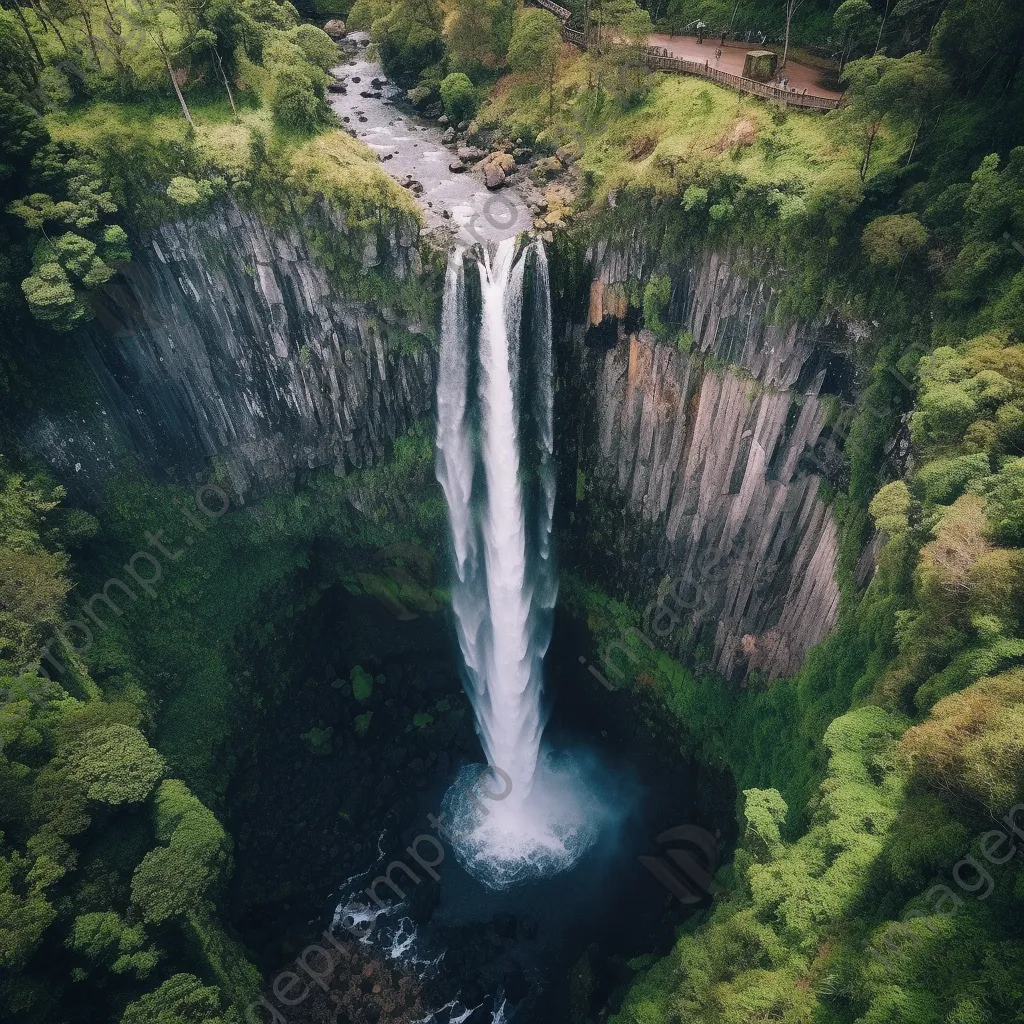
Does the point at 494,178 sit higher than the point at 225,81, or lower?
lower

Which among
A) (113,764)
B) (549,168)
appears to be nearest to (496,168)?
(549,168)

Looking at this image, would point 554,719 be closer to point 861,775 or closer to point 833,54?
point 861,775

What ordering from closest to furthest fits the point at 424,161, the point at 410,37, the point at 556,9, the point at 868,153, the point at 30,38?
the point at 868,153 → the point at 30,38 → the point at 424,161 → the point at 556,9 → the point at 410,37

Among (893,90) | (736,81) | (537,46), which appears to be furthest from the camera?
(537,46)

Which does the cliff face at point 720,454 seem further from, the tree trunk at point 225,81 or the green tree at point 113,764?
the green tree at point 113,764

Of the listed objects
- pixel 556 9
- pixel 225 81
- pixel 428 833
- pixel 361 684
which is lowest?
pixel 428 833

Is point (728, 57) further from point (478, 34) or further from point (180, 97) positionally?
point (180, 97)

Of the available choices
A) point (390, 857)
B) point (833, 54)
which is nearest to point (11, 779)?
point (390, 857)

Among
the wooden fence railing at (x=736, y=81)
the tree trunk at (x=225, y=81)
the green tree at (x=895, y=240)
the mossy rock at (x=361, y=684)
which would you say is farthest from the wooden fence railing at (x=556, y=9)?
the mossy rock at (x=361, y=684)
